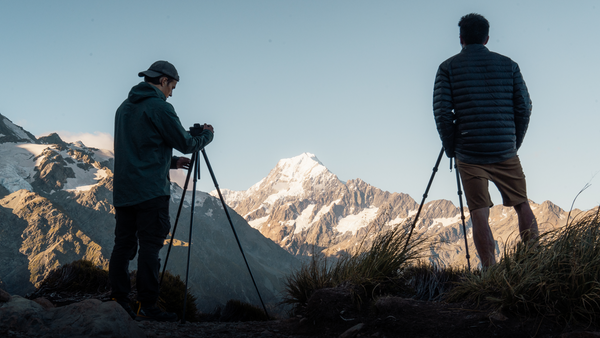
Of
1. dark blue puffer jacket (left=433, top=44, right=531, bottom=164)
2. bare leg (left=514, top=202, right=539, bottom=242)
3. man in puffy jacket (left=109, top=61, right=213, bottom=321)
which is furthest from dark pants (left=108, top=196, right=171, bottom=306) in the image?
bare leg (left=514, top=202, right=539, bottom=242)

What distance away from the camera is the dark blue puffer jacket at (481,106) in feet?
13.9

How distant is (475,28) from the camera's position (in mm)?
4578

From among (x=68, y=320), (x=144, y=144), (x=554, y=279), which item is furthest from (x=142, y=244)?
(x=554, y=279)

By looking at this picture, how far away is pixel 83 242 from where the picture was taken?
18675 cm

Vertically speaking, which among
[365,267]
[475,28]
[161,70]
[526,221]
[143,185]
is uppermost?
[475,28]

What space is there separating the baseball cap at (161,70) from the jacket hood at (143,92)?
0.47 ft

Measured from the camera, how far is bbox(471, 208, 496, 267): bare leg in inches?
159

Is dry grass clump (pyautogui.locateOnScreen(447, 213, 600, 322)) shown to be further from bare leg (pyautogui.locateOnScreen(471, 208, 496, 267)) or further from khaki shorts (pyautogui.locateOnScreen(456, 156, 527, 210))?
khaki shorts (pyautogui.locateOnScreen(456, 156, 527, 210))

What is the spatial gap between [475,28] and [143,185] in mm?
4138

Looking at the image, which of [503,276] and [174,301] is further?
[174,301]

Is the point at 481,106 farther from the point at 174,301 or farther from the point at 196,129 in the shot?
the point at 174,301

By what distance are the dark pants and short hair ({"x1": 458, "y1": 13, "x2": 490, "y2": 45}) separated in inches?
155

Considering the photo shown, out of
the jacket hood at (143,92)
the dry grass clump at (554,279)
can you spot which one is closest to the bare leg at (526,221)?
the dry grass clump at (554,279)

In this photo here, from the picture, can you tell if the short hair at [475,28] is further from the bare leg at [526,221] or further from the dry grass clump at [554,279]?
the dry grass clump at [554,279]
